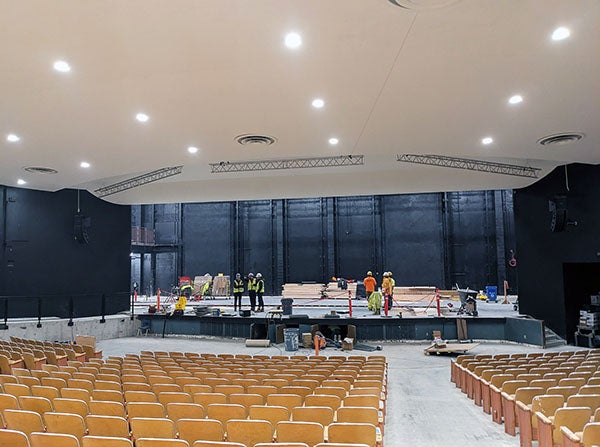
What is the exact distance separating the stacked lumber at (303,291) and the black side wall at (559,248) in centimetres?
1218

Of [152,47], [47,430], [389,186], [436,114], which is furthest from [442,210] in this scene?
[47,430]

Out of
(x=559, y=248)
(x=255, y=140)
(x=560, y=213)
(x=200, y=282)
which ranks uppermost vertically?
(x=255, y=140)

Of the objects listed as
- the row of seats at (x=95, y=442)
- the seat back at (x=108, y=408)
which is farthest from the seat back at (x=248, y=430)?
the seat back at (x=108, y=408)

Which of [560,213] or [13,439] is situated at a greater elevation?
[560,213]

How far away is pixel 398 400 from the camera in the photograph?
9.40m

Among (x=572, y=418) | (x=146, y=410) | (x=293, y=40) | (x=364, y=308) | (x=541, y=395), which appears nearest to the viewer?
(x=572, y=418)

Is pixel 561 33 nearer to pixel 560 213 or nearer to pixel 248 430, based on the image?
pixel 248 430

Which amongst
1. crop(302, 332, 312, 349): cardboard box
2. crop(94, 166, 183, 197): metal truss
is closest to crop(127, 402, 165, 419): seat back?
crop(302, 332, 312, 349): cardboard box

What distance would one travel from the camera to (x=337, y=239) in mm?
32062

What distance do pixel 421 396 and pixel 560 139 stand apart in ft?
24.8

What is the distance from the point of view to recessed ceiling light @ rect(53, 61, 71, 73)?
7551mm

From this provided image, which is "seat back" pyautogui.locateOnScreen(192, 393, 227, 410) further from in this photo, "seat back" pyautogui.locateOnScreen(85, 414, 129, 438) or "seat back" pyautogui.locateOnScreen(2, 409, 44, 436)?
"seat back" pyautogui.locateOnScreen(2, 409, 44, 436)

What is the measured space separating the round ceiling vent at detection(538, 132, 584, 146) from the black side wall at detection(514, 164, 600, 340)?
11.4 feet

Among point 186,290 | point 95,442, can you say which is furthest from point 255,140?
point 186,290
